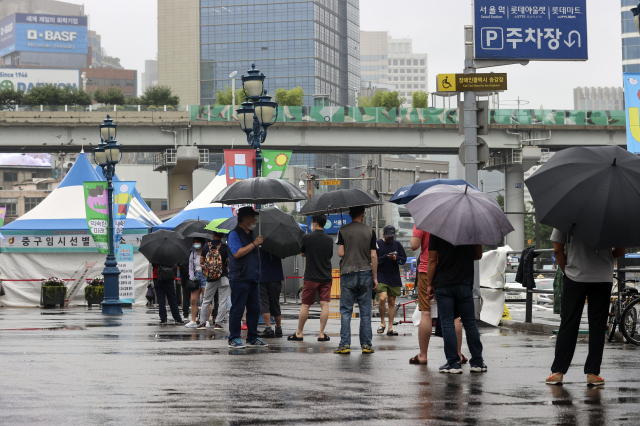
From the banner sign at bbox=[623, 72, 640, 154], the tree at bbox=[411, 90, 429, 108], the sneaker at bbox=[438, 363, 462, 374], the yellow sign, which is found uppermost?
the tree at bbox=[411, 90, 429, 108]

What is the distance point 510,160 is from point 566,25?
38.8 metres

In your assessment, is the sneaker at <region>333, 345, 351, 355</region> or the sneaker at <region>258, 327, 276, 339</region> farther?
the sneaker at <region>258, 327, 276, 339</region>

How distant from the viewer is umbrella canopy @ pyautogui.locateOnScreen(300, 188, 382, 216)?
11617 millimetres

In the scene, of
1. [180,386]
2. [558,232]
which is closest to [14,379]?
[180,386]

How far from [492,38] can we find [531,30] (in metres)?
0.95

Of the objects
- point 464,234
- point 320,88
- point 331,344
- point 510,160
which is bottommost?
point 331,344

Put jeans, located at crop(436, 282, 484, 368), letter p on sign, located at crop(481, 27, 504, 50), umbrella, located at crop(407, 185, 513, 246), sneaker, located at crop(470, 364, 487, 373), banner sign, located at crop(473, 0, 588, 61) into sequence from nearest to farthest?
Result: 1. umbrella, located at crop(407, 185, 513, 246)
2. jeans, located at crop(436, 282, 484, 368)
3. sneaker, located at crop(470, 364, 487, 373)
4. letter p on sign, located at crop(481, 27, 504, 50)
5. banner sign, located at crop(473, 0, 588, 61)

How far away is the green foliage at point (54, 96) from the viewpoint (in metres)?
71.5

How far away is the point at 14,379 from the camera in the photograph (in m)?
8.32

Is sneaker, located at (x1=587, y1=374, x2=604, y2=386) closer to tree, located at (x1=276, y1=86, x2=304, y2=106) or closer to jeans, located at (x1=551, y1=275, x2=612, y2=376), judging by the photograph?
jeans, located at (x1=551, y1=275, x2=612, y2=376)

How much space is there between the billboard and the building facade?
17239 millimetres

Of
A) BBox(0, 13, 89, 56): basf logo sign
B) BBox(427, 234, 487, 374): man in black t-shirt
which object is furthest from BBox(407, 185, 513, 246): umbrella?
BBox(0, 13, 89, 56): basf logo sign

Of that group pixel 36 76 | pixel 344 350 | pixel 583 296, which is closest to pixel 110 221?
pixel 344 350

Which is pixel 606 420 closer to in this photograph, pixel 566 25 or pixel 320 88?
pixel 566 25
